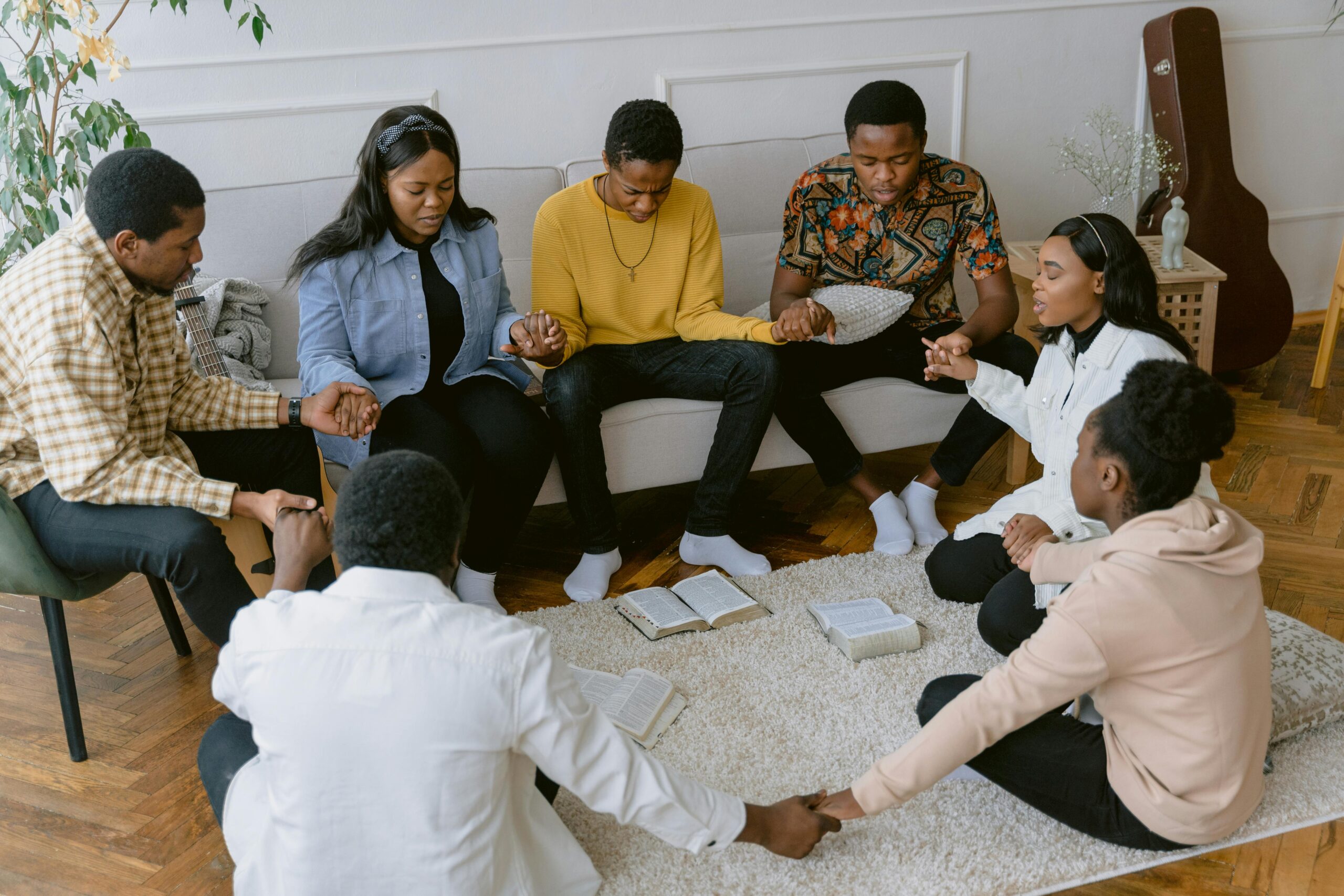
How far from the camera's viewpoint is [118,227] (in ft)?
5.70

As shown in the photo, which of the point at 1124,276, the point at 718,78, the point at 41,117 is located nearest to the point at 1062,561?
the point at 1124,276

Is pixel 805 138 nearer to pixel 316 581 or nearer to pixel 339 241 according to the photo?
pixel 339 241

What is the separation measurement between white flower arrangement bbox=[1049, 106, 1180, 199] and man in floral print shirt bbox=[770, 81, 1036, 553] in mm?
1215

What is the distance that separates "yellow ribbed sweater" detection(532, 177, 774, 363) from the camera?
2457 mm

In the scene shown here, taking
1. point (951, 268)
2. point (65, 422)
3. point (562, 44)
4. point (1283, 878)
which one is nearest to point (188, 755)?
point (65, 422)

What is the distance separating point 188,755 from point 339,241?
105 cm

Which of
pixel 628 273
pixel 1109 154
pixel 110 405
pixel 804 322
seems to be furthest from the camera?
pixel 1109 154

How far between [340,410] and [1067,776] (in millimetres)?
1443

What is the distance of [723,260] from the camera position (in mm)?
2896

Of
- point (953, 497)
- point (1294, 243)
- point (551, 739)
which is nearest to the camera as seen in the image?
point (551, 739)

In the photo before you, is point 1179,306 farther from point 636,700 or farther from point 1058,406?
point 636,700

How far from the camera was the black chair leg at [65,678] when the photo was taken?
1.88 meters

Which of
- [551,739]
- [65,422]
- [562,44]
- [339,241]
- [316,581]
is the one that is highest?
[562,44]

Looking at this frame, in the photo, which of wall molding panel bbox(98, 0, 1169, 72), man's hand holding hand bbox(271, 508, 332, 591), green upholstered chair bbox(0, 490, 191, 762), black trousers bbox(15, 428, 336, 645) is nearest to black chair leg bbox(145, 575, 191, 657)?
green upholstered chair bbox(0, 490, 191, 762)
